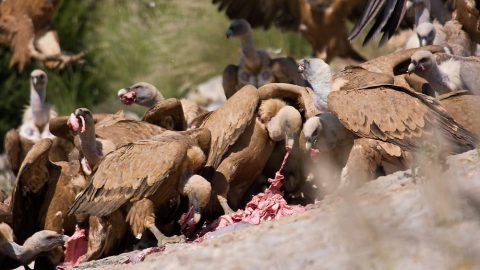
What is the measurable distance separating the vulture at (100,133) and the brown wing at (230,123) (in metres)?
0.61

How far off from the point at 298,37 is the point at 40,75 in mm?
4414

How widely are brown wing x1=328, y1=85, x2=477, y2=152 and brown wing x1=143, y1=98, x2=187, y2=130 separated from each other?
54.8 inches

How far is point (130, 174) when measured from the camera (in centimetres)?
839

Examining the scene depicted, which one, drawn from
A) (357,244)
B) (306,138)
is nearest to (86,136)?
(306,138)

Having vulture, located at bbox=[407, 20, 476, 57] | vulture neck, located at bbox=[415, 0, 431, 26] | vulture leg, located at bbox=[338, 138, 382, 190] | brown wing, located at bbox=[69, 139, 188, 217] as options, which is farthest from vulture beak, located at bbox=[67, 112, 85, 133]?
vulture neck, located at bbox=[415, 0, 431, 26]

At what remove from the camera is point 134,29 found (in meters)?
17.3

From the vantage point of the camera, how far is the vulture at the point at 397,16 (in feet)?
34.4

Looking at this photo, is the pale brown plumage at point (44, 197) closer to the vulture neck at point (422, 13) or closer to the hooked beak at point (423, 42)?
the hooked beak at point (423, 42)

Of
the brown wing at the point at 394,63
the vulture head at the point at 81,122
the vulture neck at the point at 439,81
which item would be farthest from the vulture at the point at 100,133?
the vulture neck at the point at 439,81

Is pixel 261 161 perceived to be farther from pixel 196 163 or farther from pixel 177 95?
pixel 177 95

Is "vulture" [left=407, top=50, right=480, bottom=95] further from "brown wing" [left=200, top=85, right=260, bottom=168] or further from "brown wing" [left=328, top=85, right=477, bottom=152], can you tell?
"brown wing" [left=200, top=85, right=260, bottom=168]

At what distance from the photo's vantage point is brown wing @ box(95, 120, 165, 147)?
929cm

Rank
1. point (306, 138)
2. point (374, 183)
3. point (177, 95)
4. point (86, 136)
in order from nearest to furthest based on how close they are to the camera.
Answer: point (374, 183) → point (306, 138) → point (86, 136) → point (177, 95)

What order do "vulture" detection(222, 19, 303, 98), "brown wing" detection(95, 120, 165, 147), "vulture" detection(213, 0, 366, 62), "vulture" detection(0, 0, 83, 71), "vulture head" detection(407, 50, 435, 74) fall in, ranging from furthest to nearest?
1. "vulture" detection(213, 0, 366, 62)
2. "vulture" detection(0, 0, 83, 71)
3. "vulture" detection(222, 19, 303, 98)
4. "brown wing" detection(95, 120, 165, 147)
5. "vulture head" detection(407, 50, 435, 74)
